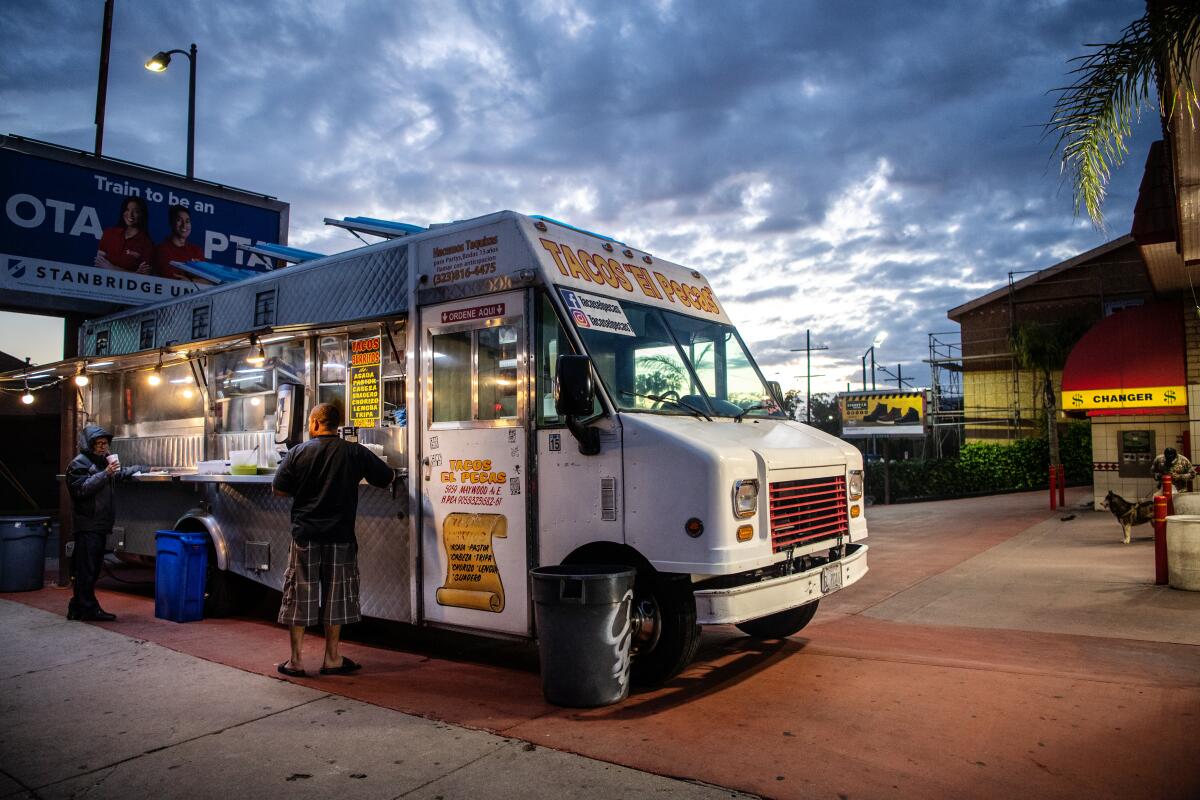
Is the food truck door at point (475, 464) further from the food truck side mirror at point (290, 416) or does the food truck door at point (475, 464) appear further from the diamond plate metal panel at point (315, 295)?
the food truck side mirror at point (290, 416)

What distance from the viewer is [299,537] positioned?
19.1 ft

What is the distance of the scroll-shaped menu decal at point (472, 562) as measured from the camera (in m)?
5.72

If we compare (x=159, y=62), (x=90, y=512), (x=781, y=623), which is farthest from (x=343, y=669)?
(x=159, y=62)

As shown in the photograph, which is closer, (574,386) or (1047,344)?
(574,386)

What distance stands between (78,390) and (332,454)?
20.9 ft

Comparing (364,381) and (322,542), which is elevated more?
(364,381)

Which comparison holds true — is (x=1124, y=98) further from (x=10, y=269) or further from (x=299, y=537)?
(x=10, y=269)

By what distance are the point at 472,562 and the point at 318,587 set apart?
1090 mm

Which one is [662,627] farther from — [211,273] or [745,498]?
[211,273]

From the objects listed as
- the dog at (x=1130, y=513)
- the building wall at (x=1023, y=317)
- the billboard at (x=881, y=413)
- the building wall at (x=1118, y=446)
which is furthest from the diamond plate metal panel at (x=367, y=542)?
the building wall at (x=1023, y=317)

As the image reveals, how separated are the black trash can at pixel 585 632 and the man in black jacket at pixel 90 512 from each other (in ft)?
16.6

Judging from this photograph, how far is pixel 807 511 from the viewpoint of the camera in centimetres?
557

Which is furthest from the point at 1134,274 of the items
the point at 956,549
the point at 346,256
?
the point at 346,256

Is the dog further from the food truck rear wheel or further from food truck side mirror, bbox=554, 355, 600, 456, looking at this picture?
food truck side mirror, bbox=554, 355, 600, 456
